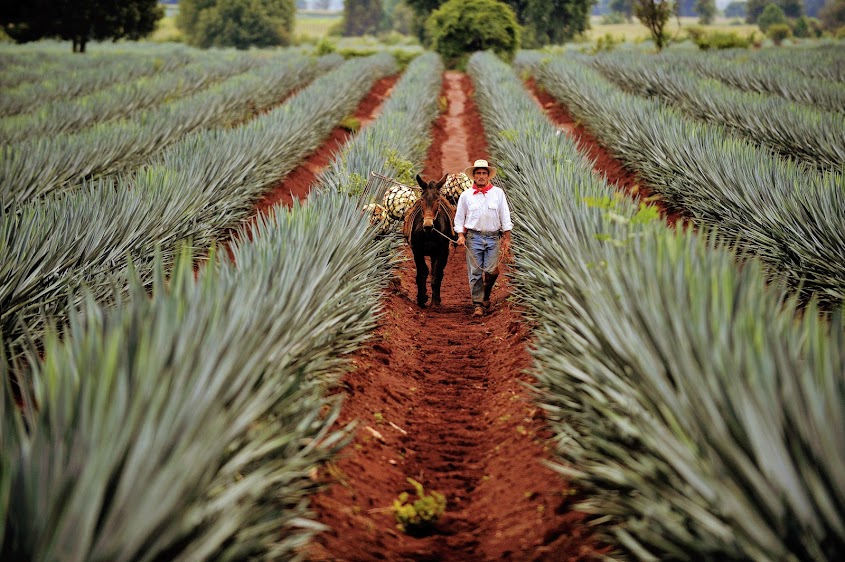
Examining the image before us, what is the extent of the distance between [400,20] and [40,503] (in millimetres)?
170974

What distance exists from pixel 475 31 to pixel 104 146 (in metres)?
37.6

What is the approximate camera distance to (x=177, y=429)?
10.4 feet

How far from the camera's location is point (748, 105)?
1625 centimetres

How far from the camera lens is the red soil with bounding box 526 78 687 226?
12763mm

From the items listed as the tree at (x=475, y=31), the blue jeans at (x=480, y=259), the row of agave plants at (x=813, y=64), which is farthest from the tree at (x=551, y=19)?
the blue jeans at (x=480, y=259)

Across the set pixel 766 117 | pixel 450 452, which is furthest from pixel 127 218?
pixel 766 117

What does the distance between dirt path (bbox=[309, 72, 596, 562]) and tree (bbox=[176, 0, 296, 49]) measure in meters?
87.0

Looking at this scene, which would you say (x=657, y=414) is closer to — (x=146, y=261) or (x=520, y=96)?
(x=146, y=261)

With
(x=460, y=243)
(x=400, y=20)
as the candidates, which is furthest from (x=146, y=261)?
(x=400, y=20)

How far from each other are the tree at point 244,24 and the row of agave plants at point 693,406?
8979 centimetres

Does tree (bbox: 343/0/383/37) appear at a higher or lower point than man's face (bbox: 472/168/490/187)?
higher

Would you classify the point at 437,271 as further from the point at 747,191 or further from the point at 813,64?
the point at 813,64

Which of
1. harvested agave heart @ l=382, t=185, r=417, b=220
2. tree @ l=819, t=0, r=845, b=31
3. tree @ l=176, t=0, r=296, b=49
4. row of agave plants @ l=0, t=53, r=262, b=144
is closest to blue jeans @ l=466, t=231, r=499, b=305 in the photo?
harvested agave heart @ l=382, t=185, r=417, b=220

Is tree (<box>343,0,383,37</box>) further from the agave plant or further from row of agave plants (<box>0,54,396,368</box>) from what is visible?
row of agave plants (<box>0,54,396,368</box>)
